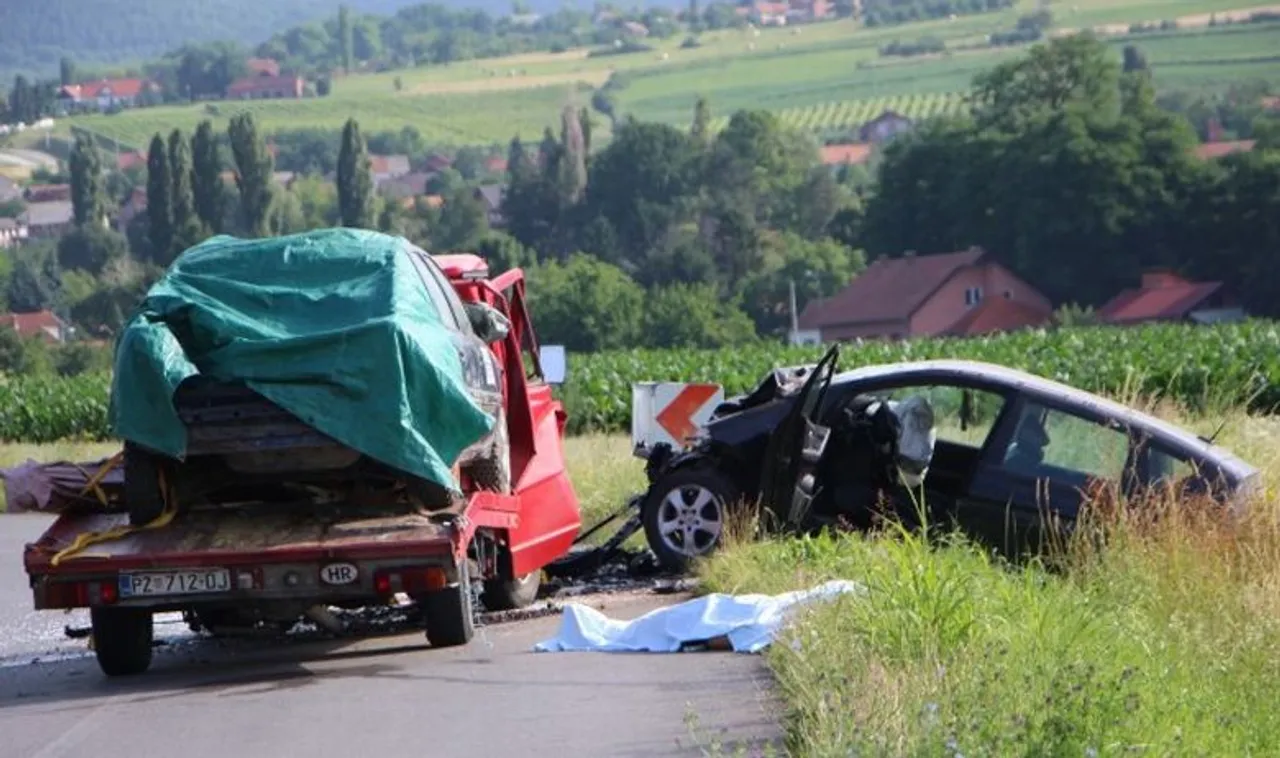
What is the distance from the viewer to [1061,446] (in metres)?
14.3

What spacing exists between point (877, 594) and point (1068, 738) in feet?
9.66

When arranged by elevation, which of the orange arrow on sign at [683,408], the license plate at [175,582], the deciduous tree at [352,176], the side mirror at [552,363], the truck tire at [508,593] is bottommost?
the deciduous tree at [352,176]

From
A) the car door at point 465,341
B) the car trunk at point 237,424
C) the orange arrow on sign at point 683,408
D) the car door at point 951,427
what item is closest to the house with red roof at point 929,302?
the orange arrow on sign at point 683,408

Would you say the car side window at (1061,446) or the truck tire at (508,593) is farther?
the truck tire at (508,593)

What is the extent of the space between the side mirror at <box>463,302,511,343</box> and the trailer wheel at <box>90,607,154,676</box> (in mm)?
2687

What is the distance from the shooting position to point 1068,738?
7633mm

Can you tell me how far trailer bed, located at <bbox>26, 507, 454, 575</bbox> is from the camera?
1195 centimetres

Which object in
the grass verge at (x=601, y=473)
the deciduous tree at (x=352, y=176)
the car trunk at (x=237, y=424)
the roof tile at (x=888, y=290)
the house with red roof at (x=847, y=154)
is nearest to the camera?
the car trunk at (x=237, y=424)

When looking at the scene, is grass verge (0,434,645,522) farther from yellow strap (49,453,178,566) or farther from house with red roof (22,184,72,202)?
house with red roof (22,184,72,202)

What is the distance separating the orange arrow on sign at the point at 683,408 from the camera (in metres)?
20.2

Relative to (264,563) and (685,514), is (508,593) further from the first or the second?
(264,563)

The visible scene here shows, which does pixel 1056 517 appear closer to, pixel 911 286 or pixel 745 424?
pixel 745 424

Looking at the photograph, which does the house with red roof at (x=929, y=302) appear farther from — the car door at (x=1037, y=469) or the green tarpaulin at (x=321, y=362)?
the green tarpaulin at (x=321, y=362)

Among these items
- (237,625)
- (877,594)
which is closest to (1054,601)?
(877,594)
